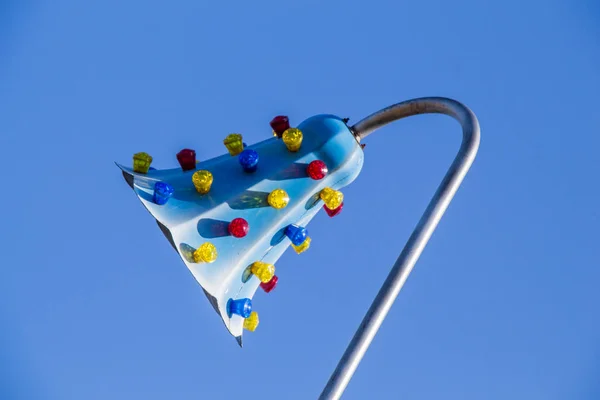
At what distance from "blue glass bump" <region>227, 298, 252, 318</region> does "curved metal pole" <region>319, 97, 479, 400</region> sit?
2102 mm

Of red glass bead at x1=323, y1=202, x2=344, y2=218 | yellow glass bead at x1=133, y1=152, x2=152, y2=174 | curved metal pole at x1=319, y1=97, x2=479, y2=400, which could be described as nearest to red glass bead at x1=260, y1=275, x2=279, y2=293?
red glass bead at x1=323, y1=202, x2=344, y2=218

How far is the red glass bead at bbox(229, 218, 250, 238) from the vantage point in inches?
292

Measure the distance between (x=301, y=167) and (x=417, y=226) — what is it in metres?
1.99

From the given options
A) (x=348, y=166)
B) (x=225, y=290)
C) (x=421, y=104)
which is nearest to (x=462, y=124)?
(x=421, y=104)

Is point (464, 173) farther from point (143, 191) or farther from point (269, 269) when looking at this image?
point (143, 191)

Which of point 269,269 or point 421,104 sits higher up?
point 421,104

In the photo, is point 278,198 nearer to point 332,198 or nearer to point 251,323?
point 332,198

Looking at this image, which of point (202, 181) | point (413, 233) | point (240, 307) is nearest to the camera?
point (413, 233)

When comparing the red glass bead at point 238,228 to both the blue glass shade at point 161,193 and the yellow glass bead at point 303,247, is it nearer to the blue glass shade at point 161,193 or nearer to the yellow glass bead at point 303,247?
the blue glass shade at point 161,193

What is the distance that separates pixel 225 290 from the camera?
7.46m

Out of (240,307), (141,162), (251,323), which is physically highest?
(141,162)

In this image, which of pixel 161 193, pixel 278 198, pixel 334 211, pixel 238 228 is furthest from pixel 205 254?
pixel 334 211

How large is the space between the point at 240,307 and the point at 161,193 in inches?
53.3

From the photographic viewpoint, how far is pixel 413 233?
248 inches
